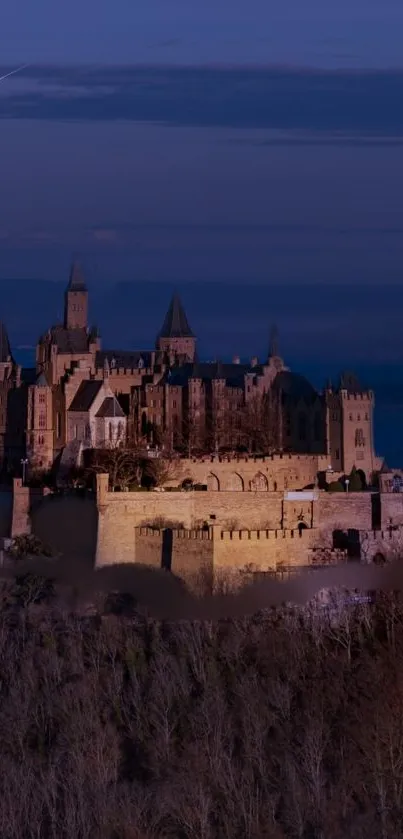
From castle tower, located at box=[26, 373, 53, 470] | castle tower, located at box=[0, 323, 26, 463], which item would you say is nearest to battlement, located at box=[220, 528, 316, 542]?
castle tower, located at box=[26, 373, 53, 470]

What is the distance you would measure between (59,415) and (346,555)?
36.3 ft

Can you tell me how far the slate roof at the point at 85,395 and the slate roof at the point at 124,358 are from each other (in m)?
2.20

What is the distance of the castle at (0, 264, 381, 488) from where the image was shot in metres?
65.3

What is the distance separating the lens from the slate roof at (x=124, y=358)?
227ft

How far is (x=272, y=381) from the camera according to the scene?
68.5 meters

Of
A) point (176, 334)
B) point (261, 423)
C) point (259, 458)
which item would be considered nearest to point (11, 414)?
point (261, 423)

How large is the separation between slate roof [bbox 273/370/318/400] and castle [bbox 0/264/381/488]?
0.02 m

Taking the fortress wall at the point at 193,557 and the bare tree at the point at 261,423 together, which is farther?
the bare tree at the point at 261,423

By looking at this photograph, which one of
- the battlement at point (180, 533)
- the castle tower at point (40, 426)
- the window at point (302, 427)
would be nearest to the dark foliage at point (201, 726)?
the battlement at point (180, 533)

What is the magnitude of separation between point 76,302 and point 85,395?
557cm

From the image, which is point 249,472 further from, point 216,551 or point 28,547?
point 216,551

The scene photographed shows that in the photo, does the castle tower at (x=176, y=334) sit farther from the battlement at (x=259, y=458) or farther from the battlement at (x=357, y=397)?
the battlement at (x=259, y=458)

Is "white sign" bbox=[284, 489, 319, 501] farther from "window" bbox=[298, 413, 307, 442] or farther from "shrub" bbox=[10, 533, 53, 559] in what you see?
"window" bbox=[298, 413, 307, 442]

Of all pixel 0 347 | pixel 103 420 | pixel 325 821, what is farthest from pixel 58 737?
pixel 0 347
